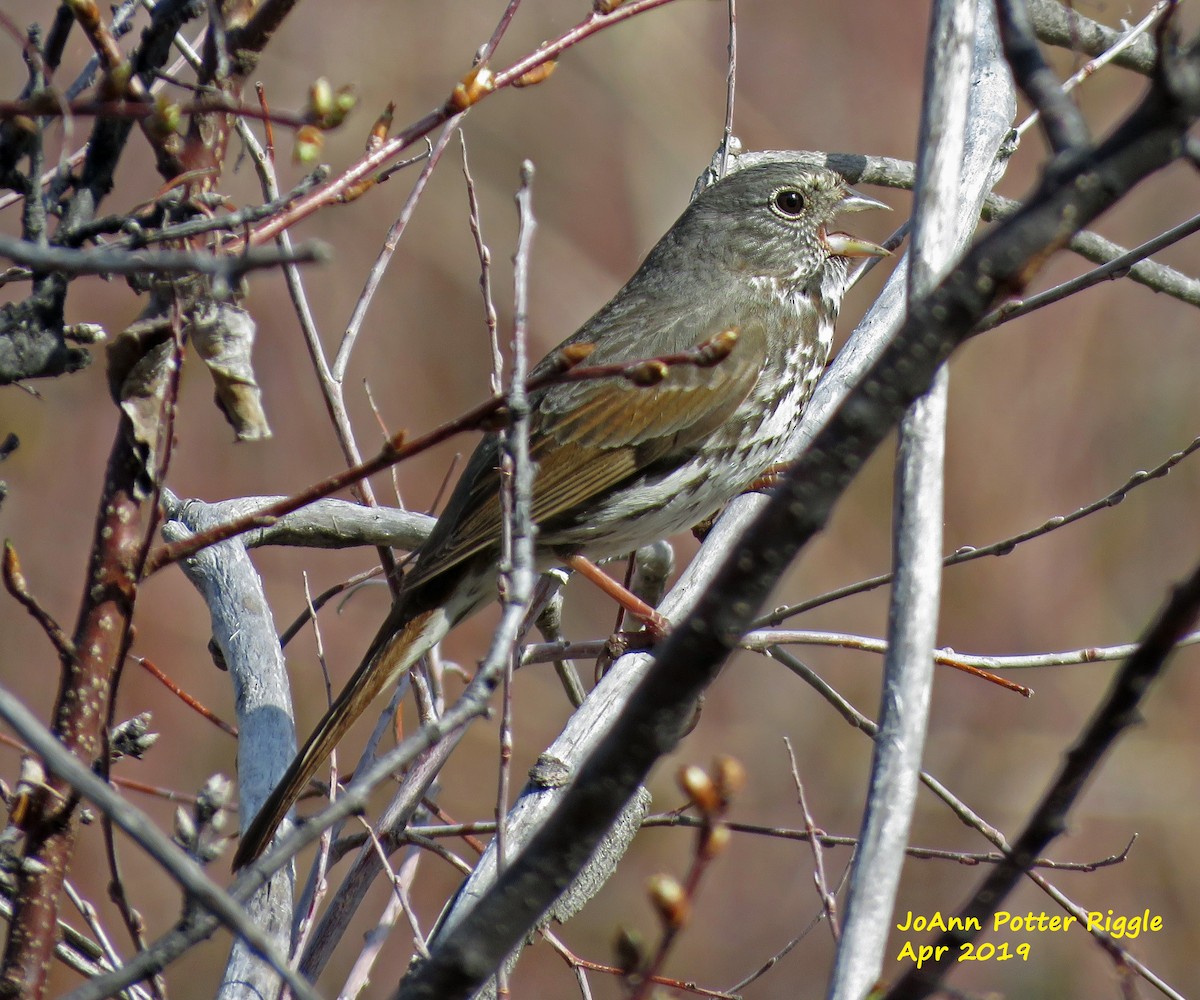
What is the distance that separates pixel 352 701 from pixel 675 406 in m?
1.27

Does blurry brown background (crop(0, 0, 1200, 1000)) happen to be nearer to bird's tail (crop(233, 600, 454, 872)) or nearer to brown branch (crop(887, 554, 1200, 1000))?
bird's tail (crop(233, 600, 454, 872))

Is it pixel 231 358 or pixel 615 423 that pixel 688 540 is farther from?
pixel 231 358

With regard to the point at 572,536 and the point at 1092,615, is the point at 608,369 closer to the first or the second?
the point at 572,536

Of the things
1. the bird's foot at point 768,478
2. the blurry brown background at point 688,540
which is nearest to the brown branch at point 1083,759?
the bird's foot at point 768,478

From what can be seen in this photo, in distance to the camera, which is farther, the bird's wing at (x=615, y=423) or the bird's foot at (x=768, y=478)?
the bird's foot at (x=768, y=478)

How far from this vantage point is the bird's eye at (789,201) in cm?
396

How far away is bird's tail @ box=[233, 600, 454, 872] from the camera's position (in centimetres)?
242

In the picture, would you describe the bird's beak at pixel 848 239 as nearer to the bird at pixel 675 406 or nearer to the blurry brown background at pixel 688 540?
the bird at pixel 675 406

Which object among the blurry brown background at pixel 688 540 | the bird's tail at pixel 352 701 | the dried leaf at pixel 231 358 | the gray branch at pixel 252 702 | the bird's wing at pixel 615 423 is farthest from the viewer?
the blurry brown background at pixel 688 540

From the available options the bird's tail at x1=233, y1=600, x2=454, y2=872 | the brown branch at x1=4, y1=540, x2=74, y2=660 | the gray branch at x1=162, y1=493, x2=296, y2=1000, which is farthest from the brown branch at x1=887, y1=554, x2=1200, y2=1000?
the bird's tail at x1=233, y1=600, x2=454, y2=872

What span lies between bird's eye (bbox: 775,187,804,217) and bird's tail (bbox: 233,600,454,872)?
5.43 feet

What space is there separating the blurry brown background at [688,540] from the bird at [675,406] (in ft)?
11.3

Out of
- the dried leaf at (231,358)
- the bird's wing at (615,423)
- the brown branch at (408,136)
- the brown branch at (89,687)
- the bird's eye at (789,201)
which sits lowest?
the brown branch at (89,687)

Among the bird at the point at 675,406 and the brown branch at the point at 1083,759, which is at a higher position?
the bird at the point at 675,406
